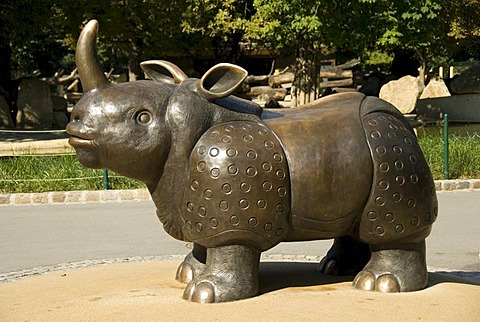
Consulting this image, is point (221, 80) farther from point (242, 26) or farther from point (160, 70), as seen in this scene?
point (242, 26)

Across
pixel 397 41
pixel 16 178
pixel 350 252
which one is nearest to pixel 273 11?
pixel 397 41

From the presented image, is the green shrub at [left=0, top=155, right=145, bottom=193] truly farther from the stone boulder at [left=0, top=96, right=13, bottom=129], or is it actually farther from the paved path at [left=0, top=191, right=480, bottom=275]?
the stone boulder at [left=0, top=96, right=13, bottom=129]

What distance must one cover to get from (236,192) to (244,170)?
167 millimetres

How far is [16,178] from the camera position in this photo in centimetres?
1484

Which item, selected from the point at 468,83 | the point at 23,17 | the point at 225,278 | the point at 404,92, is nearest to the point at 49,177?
the point at 225,278

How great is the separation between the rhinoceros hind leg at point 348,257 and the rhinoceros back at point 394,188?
2.31 feet

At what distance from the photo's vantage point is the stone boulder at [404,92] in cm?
3177

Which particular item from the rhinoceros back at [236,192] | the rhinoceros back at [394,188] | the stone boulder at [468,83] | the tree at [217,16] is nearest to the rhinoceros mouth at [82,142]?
the rhinoceros back at [236,192]

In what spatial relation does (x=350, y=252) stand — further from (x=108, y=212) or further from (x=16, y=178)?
(x=16, y=178)

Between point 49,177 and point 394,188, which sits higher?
point 394,188

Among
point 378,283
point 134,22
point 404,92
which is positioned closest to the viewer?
point 378,283

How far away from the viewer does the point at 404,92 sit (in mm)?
31938

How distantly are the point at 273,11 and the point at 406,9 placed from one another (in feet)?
11.7

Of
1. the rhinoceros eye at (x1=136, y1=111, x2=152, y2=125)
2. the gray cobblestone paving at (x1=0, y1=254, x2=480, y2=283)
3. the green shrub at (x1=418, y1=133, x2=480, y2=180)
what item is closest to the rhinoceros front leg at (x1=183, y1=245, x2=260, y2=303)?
the rhinoceros eye at (x1=136, y1=111, x2=152, y2=125)
